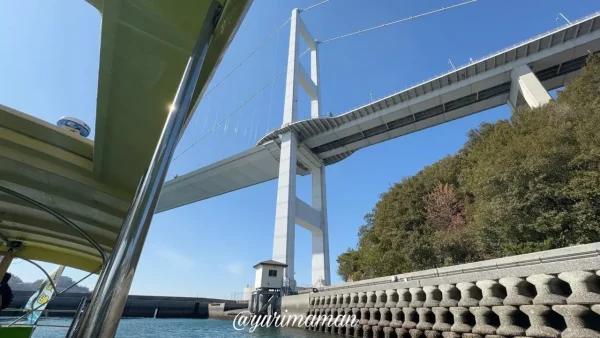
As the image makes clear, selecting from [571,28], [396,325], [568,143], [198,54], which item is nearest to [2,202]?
[198,54]

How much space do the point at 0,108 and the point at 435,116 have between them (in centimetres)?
2098

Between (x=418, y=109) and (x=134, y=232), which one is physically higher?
(x=418, y=109)

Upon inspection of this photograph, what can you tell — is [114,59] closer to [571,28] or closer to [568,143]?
Result: [568,143]

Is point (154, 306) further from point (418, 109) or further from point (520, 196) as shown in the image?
point (520, 196)

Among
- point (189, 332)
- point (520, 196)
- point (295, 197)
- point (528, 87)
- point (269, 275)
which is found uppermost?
point (528, 87)

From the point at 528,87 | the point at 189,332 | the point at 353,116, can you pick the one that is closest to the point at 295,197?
the point at 353,116

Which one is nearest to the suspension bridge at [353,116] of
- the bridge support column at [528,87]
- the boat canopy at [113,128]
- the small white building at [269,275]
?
the bridge support column at [528,87]

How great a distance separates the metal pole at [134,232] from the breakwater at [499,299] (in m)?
5.32

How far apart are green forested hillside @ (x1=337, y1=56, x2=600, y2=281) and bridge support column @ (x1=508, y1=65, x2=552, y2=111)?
1.91 metres

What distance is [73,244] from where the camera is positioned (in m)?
2.97

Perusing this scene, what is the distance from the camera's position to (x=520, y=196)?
28.9 ft

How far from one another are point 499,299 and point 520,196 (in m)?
5.22

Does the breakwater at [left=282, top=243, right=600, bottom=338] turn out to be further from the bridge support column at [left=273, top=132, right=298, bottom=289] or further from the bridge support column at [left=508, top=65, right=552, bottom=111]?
the bridge support column at [left=508, top=65, right=552, bottom=111]

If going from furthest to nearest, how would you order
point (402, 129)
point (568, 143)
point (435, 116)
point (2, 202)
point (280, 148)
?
point (280, 148) < point (402, 129) < point (435, 116) < point (568, 143) < point (2, 202)
